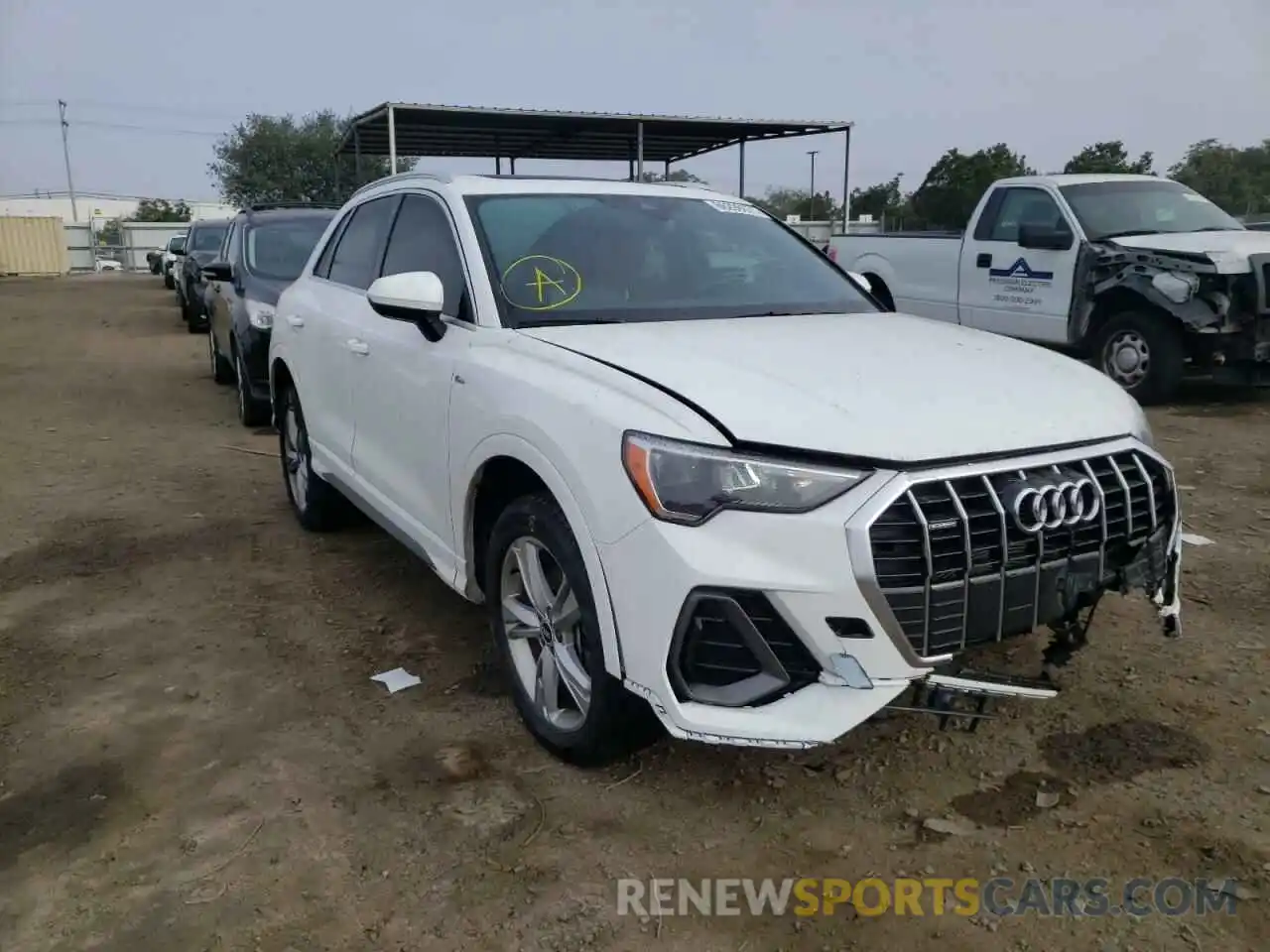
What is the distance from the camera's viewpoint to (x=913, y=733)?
3307 millimetres

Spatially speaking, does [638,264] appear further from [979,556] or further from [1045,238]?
[1045,238]

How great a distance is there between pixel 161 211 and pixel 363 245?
267 feet

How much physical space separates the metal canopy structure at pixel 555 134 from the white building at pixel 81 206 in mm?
61618

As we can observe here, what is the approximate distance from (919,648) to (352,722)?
6.45 ft

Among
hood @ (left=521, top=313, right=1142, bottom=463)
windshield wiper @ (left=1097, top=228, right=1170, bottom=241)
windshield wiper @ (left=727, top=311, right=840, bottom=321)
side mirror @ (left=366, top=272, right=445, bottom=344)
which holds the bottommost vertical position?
hood @ (left=521, top=313, right=1142, bottom=463)

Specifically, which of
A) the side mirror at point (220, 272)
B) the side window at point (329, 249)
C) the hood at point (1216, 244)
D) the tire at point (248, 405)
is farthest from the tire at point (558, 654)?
the hood at point (1216, 244)

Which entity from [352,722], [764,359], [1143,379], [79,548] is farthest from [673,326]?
[1143,379]

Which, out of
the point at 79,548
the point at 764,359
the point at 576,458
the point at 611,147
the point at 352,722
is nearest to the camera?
the point at 576,458

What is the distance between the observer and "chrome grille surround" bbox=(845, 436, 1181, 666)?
245 centimetres

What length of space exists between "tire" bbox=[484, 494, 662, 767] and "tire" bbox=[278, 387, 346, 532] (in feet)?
7.61

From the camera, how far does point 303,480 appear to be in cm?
562

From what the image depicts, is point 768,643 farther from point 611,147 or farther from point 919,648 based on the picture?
point 611,147

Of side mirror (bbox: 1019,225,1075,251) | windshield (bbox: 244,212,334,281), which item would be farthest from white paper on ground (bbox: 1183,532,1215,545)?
windshield (bbox: 244,212,334,281)

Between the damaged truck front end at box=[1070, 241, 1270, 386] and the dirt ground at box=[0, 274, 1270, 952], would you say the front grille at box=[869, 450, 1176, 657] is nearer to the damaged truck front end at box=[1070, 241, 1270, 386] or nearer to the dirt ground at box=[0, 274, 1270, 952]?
the dirt ground at box=[0, 274, 1270, 952]
